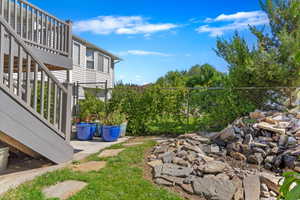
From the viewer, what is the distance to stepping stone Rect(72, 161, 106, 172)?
3.74m

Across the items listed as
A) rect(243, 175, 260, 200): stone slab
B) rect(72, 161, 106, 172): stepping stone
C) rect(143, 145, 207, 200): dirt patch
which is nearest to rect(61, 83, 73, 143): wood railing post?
rect(72, 161, 106, 172): stepping stone

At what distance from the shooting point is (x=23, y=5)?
411 cm

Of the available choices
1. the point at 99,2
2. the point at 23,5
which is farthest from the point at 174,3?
the point at 23,5

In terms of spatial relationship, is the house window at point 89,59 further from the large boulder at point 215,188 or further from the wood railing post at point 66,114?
the large boulder at point 215,188

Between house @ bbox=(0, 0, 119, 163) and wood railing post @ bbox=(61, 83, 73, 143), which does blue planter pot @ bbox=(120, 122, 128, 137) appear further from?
wood railing post @ bbox=(61, 83, 73, 143)

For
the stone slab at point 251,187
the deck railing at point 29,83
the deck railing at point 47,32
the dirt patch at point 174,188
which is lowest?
the dirt patch at point 174,188

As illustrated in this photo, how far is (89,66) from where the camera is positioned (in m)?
13.7

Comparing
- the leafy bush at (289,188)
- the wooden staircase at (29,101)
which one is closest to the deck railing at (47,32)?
the wooden staircase at (29,101)

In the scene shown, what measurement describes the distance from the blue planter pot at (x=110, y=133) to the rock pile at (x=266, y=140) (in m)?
2.61

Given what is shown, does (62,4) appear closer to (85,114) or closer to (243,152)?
(85,114)

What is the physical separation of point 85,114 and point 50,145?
374 centimetres

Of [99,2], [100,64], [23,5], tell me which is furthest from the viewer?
[100,64]

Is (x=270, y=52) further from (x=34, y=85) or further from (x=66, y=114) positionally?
(x=34, y=85)

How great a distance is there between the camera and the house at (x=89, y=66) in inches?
456
